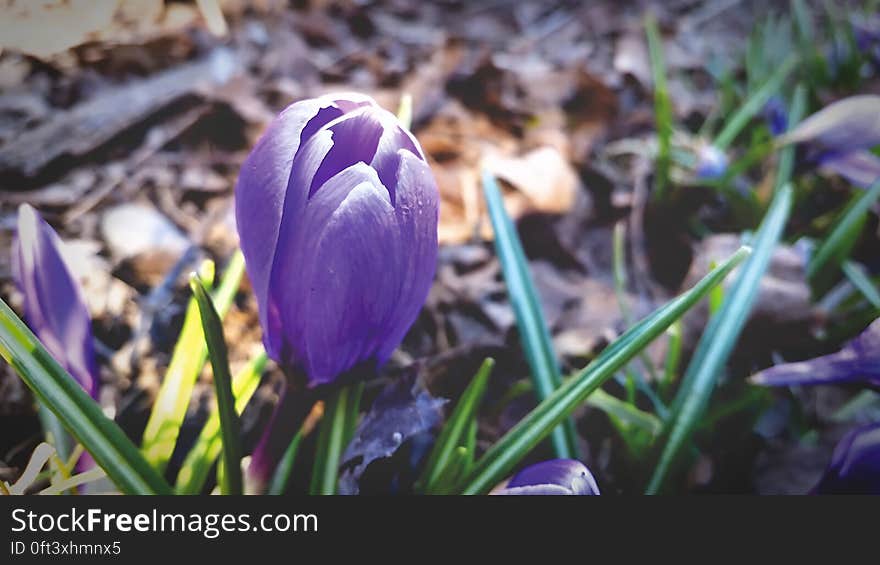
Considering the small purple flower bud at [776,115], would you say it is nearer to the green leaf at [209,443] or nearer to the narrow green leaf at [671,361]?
the narrow green leaf at [671,361]

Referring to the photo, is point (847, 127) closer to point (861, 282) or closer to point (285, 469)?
point (861, 282)

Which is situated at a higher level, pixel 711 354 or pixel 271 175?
pixel 271 175

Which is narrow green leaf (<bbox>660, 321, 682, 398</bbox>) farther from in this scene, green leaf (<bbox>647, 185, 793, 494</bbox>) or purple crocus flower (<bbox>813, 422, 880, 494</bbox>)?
purple crocus flower (<bbox>813, 422, 880, 494</bbox>)

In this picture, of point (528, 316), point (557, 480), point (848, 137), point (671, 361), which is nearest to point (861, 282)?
point (848, 137)

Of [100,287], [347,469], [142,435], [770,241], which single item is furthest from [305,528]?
[770,241]

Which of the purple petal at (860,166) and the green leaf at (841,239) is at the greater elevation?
the purple petal at (860,166)

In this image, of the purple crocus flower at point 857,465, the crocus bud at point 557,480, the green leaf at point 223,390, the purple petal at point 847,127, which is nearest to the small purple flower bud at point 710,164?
the purple petal at point 847,127

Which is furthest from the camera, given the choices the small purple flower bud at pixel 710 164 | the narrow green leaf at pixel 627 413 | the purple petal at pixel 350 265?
the small purple flower bud at pixel 710 164

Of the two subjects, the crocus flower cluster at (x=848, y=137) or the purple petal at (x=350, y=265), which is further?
the crocus flower cluster at (x=848, y=137)
